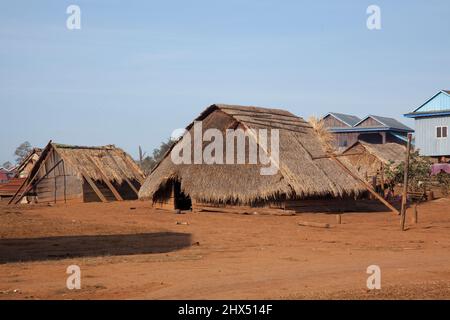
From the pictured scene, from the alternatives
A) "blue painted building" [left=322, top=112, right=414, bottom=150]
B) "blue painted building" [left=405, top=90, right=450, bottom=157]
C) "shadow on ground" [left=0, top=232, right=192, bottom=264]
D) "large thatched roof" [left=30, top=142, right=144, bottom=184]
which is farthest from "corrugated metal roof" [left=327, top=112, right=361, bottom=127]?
"shadow on ground" [left=0, top=232, right=192, bottom=264]

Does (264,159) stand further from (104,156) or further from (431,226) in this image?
(104,156)

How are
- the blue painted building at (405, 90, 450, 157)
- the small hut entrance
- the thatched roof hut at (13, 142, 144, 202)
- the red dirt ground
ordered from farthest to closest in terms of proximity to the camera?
1. the blue painted building at (405, 90, 450, 157)
2. the thatched roof hut at (13, 142, 144, 202)
3. the small hut entrance
4. the red dirt ground

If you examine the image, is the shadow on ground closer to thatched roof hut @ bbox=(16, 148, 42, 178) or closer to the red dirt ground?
the red dirt ground

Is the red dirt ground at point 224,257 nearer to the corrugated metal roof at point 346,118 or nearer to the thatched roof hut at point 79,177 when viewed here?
the thatched roof hut at point 79,177

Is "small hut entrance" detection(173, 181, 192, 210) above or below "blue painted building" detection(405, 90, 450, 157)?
below

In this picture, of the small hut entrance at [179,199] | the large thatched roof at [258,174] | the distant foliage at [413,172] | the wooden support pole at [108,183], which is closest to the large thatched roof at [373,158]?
the distant foliage at [413,172]

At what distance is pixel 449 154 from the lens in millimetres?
34250

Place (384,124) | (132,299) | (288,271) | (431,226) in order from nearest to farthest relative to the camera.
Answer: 1. (132,299)
2. (288,271)
3. (431,226)
4. (384,124)

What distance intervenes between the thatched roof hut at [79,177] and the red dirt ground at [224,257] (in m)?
10.1

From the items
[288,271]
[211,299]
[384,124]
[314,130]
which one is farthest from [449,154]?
[211,299]

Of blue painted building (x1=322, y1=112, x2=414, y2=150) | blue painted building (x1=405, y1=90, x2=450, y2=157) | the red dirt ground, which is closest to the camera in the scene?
the red dirt ground

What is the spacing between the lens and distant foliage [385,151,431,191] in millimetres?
28531

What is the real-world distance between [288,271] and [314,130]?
16190 mm

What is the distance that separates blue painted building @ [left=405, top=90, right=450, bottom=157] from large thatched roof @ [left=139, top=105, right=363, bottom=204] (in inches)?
523
